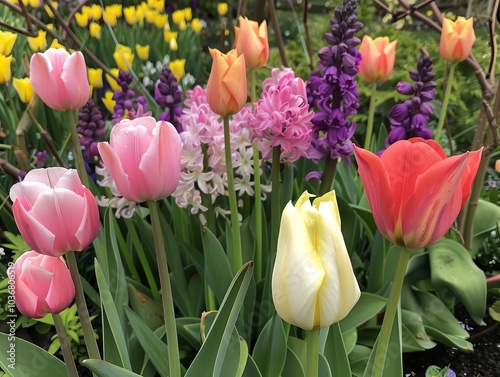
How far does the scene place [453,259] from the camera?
4.27 ft

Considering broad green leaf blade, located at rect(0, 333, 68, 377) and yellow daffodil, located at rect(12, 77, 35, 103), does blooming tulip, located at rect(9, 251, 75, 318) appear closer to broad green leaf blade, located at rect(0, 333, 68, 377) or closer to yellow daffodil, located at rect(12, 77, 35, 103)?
broad green leaf blade, located at rect(0, 333, 68, 377)

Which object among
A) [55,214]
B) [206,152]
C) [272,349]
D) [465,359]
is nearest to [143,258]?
[206,152]

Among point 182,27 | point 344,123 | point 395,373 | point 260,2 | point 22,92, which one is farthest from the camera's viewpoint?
point 182,27

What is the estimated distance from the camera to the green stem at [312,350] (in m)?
0.58

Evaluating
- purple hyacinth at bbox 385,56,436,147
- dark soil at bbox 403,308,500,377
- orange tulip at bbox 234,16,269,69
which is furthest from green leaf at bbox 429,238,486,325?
orange tulip at bbox 234,16,269,69

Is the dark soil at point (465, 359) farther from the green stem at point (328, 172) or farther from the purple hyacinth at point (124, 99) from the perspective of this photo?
the purple hyacinth at point (124, 99)

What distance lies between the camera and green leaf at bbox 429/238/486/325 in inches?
48.3

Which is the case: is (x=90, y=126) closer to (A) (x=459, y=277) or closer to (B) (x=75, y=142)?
(B) (x=75, y=142)

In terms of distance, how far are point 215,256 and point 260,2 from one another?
1386 millimetres

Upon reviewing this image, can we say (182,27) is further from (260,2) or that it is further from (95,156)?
(95,156)

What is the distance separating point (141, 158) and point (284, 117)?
0.45 metres

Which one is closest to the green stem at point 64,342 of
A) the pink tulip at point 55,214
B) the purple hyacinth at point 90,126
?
the pink tulip at point 55,214

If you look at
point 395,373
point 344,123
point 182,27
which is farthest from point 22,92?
point 182,27

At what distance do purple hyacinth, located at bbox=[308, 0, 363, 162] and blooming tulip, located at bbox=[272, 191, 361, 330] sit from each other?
2.01 feet
